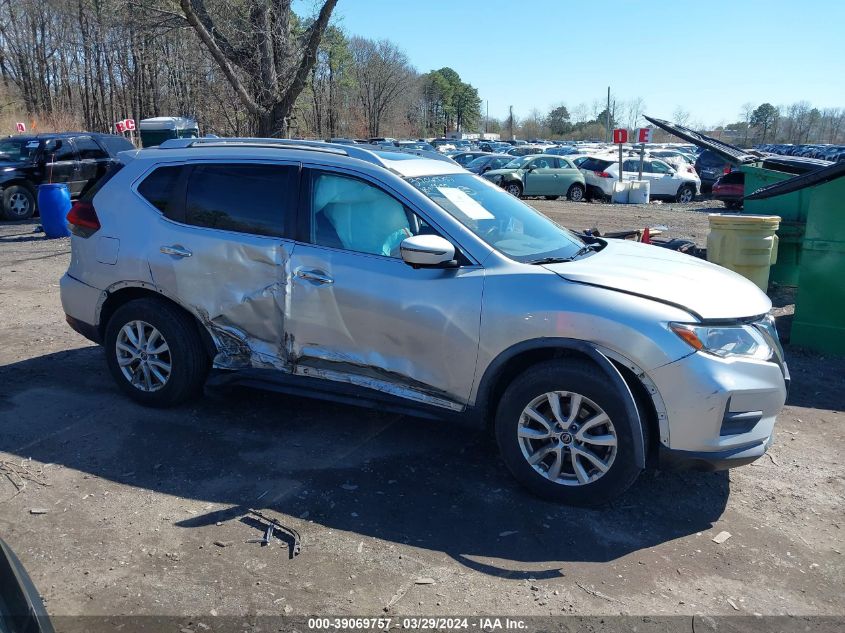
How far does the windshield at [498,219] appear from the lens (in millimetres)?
4344

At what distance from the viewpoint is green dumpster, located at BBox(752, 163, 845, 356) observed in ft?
22.0

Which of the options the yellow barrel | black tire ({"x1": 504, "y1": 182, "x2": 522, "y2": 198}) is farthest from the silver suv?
black tire ({"x1": 504, "y1": 182, "x2": 522, "y2": 198})

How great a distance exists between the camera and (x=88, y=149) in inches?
657

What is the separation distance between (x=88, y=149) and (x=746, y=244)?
14.8 m

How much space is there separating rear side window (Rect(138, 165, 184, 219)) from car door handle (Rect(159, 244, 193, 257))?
0.83ft

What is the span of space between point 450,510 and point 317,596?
3.21 feet

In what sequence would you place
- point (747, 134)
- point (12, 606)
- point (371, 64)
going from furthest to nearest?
point (747, 134) < point (371, 64) < point (12, 606)

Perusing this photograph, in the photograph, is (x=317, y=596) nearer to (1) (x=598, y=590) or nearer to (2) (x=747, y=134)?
(1) (x=598, y=590)

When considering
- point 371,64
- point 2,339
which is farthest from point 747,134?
point 2,339

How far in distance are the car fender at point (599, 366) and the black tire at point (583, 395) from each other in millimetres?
30

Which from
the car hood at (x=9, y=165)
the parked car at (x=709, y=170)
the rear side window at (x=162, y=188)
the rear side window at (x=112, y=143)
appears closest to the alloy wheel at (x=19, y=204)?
the car hood at (x=9, y=165)

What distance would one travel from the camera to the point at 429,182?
4.57 m

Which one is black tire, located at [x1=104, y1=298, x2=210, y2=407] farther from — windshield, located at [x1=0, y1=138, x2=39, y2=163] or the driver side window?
windshield, located at [x1=0, y1=138, x2=39, y2=163]

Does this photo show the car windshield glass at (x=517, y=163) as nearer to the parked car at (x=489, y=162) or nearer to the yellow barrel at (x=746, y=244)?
the parked car at (x=489, y=162)
